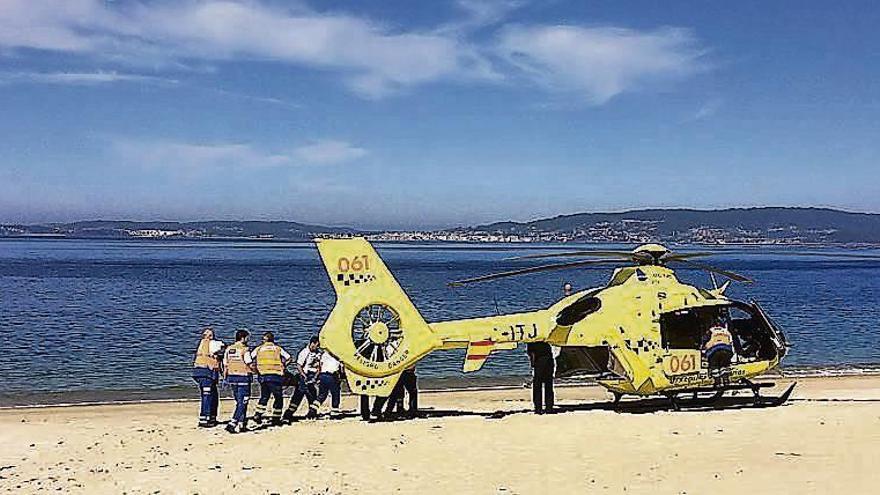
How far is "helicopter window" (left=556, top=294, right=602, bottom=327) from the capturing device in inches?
564

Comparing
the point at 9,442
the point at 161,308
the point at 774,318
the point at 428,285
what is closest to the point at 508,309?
the point at 774,318

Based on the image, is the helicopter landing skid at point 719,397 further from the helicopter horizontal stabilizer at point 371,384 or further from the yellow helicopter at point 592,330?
the helicopter horizontal stabilizer at point 371,384

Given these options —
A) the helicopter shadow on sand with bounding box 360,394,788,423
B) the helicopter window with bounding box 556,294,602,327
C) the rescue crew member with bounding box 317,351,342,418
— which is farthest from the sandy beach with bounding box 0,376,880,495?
the helicopter window with bounding box 556,294,602,327

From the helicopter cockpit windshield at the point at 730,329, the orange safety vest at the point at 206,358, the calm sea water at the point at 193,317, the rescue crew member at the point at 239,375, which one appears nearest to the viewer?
the rescue crew member at the point at 239,375

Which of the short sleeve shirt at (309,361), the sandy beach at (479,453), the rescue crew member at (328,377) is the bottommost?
the sandy beach at (479,453)

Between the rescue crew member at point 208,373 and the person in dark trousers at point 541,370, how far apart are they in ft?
16.6

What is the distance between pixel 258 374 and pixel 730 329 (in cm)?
793

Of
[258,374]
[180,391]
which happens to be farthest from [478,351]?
[180,391]

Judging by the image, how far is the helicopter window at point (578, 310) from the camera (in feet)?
47.0

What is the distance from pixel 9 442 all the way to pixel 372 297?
5.79 m

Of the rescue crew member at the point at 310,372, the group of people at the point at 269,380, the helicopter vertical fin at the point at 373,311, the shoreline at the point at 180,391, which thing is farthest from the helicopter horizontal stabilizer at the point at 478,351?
the shoreline at the point at 180,391

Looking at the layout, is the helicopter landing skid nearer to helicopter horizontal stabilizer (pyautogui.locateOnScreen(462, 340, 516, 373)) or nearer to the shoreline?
the shoreline

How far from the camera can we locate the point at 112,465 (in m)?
11.1

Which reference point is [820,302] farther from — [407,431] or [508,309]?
[407,431]
